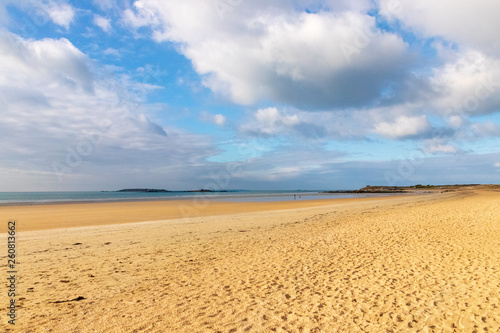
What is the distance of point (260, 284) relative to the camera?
847 centimetres

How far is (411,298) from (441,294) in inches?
36.6

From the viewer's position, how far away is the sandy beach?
622cm

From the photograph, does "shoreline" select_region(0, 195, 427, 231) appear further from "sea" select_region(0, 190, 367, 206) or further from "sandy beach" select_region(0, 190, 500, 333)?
"sea" select_region(0, 190, 367, 206)

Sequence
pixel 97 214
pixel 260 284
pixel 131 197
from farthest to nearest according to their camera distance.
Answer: pixel 131 197, pixel 97 214, pixel 260 284

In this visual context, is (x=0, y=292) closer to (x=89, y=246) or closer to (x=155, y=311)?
(x=155, y=311)

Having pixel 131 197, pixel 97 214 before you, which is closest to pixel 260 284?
pixel 97 214

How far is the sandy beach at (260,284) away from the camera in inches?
245

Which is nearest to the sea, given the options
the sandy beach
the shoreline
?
the shoreline

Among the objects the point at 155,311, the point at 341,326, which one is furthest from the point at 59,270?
the point at 341,326

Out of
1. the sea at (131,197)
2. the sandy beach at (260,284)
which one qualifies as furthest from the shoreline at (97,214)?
the sea at (131,197)

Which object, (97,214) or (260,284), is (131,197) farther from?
(260,284)

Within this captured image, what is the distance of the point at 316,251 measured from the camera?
40.7 ft

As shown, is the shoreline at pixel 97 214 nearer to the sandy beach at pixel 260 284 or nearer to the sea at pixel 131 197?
the sandy beach at pixel 260 284

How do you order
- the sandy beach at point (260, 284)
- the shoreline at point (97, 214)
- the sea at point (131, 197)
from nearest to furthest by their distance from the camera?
the sandy beach at point (260, 284)
the shoreline at point (97, 214)
the sea at point (131, 197)
